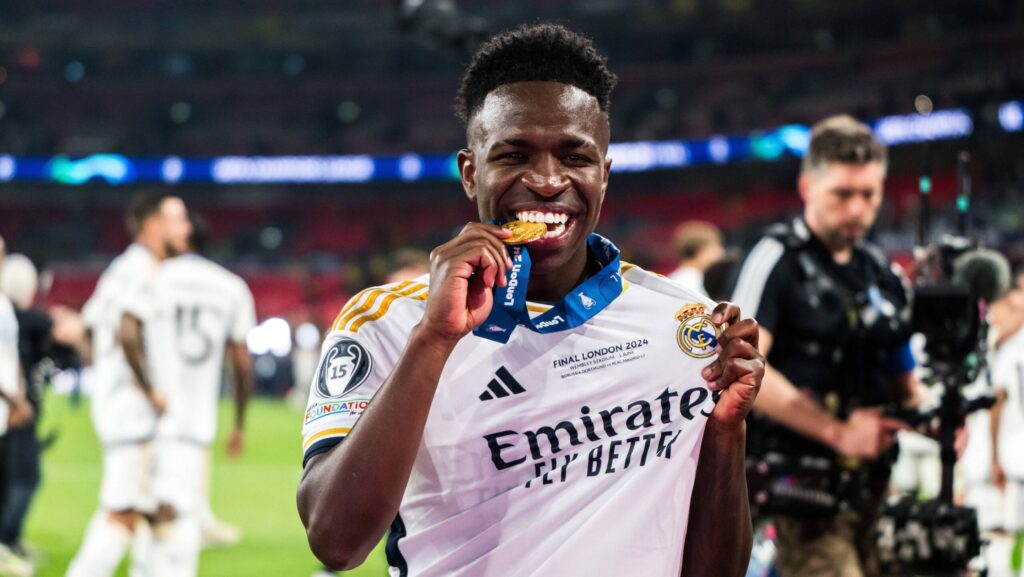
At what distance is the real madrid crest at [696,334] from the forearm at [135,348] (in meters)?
4.66

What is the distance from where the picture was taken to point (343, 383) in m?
1.81

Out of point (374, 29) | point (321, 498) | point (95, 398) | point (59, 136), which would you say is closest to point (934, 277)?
point (321, 498)

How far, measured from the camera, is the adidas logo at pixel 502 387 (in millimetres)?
1902

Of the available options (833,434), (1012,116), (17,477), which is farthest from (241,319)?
(1012,116)

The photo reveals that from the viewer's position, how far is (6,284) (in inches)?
324

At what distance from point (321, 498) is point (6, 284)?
7428 mm

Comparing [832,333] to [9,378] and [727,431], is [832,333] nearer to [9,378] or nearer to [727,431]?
[727,431]

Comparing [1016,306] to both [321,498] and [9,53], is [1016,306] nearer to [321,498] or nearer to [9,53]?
[321,498]

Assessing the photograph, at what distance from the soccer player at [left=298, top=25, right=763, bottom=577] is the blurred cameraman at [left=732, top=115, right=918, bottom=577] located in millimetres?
1685

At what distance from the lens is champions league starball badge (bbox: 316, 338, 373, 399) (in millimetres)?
1805

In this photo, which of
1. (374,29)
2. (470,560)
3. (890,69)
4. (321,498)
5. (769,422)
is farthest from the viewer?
(374,29)

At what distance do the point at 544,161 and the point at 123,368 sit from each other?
5.15 m

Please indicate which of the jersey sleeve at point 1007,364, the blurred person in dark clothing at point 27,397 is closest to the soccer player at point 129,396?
the blurred person in dark clothing at point 27,397

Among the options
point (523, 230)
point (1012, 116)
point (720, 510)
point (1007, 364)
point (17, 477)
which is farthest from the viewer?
point (1012, 116)
